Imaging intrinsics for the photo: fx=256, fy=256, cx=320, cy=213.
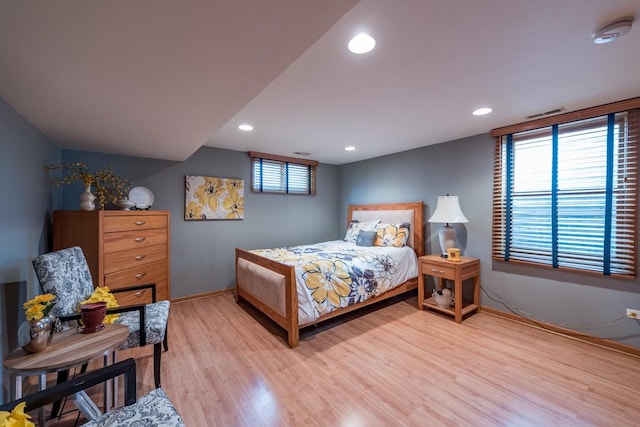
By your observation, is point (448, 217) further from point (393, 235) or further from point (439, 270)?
point (393, 235)

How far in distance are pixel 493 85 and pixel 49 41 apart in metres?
2.67

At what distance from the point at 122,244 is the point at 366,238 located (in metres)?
3.03

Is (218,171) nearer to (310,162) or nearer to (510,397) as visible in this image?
(310,162)

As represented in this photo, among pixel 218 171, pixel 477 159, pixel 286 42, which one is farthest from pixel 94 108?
pixel 477 159

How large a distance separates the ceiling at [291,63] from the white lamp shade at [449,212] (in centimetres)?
98

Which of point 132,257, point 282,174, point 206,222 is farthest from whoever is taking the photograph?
point 282,174

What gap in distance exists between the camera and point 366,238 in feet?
12.9

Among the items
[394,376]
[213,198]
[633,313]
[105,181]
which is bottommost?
[394,376]

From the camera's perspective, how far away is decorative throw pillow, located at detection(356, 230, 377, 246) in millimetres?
3900

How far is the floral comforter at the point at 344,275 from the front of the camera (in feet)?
8.25

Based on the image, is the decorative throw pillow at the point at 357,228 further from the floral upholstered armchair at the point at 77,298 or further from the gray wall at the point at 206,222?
the floral upholstered armchair at the point at 77,298

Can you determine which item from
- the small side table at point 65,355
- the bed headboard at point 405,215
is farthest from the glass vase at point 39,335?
the bed headboard at point 405,215

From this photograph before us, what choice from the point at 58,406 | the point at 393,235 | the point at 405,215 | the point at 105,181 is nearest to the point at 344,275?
the point at 393,235

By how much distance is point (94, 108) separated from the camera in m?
1.86
